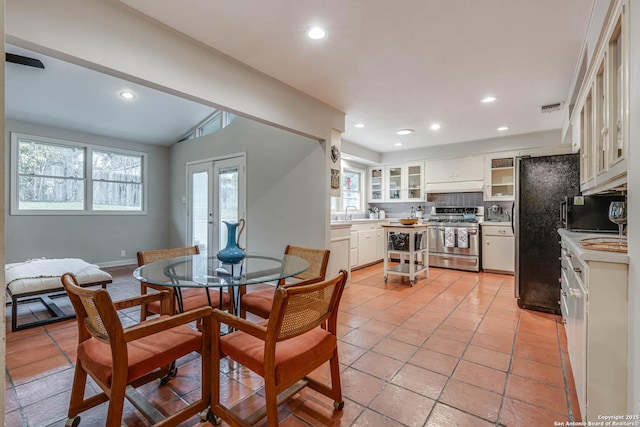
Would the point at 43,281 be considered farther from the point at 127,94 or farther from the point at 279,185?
the point at 127,94

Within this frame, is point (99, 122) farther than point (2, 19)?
Yes

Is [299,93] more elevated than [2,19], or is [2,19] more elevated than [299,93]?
[299,93]

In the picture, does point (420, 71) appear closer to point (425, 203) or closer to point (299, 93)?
point (299, 93)

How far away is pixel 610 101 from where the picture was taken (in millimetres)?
1613

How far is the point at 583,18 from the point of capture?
2.04 metres

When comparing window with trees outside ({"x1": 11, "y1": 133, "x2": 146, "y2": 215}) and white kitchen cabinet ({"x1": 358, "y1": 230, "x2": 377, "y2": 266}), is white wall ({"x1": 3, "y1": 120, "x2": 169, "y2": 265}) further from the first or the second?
white kitchen cabinet ({"x1": 358, "y1": 230, "x2": 377, "y2": 266})

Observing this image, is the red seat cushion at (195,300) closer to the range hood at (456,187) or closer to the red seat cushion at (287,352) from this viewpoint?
the red seat cushion at (287,352)

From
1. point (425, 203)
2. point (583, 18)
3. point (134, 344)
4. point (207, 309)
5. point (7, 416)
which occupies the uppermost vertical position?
point (583, 18)

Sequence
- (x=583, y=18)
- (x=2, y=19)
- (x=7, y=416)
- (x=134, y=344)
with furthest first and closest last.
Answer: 1. (x=583, y=18)
2. (x=7, y=416)
3. (x=134, y=344)
4. (x=2, y=19)

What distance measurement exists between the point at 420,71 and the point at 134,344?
3.13m

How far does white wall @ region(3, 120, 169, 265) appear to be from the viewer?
4.56m

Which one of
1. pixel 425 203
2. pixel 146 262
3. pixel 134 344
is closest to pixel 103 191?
pixel 146 262


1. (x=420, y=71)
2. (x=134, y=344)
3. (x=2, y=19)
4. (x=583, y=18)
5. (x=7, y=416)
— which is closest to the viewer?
(x=2, y=19)

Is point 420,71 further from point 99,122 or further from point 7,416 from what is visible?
point 99,122
